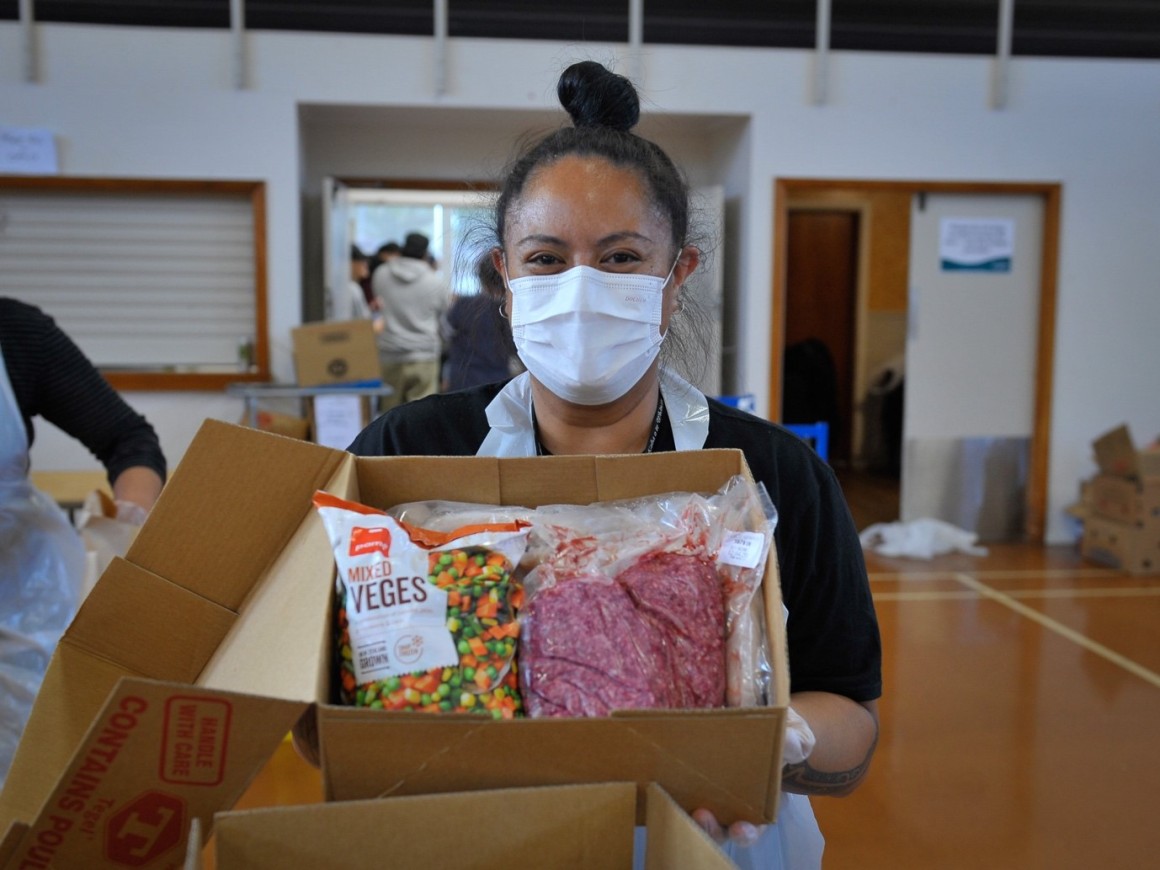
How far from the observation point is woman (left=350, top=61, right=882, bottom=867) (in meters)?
1.15

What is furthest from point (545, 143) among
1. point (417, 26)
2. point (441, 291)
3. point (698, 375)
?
point (441, 291)

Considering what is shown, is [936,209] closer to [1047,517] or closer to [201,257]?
[1047,517]

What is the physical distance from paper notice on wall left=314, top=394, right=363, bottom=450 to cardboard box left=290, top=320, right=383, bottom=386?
0.63 feet

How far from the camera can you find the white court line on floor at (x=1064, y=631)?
146 inches

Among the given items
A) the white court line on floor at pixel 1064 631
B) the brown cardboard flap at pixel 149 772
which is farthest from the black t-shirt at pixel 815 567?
the white court line on floor at pixel 1064 631

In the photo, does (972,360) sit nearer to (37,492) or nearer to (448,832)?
(37,492)

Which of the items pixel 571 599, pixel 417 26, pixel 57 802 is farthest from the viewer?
pixel 417 26

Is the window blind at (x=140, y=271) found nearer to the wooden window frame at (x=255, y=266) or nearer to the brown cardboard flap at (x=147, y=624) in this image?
the wooden window frame at (x=255, y=266)

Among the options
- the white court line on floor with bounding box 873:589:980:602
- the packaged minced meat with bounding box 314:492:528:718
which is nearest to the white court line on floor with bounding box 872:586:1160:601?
the white court line on floor with bounding box 873:589:980:602

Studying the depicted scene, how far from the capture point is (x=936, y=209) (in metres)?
5.80

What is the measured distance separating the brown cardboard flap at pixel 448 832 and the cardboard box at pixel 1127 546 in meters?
5.36

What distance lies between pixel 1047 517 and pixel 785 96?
300cm

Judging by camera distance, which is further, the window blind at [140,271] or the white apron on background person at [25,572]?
the window blind at [140,271]

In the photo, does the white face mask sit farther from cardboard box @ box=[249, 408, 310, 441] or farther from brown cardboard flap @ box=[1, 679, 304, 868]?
cardboard box @ box=[249, 408, 310, 441]
